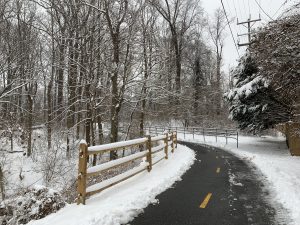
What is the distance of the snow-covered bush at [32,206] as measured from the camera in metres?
7.29

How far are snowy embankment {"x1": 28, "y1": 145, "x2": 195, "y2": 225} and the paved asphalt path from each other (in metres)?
0.27

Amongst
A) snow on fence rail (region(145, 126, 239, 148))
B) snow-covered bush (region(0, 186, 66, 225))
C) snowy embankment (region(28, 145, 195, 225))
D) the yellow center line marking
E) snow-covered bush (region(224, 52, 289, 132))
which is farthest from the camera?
snow on fence rail (region(145, 126, 239, 148))

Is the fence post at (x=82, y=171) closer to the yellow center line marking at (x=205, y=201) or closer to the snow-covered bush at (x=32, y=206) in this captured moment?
the snow-covered bush at (x=32, y=206)

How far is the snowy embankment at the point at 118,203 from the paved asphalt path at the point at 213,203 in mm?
271

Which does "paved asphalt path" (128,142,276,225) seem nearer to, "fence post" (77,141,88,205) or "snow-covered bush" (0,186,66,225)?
"fence post" (77,141,88,205)

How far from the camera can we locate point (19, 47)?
88.2 ft

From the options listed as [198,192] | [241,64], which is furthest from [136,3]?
[198,192]

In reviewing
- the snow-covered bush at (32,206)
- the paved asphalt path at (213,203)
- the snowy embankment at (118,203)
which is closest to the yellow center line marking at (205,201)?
the paved asphalt path at (213,203)

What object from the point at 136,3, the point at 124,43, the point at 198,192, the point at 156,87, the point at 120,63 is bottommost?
the point at 198,192

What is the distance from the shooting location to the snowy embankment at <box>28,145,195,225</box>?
653 cm

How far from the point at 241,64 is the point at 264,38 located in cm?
1007

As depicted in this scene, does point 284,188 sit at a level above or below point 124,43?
below

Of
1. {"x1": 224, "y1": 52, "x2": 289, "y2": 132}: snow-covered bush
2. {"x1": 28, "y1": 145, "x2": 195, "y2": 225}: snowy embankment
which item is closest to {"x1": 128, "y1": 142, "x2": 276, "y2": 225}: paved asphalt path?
{"x1": 28, "y1": 145, "x2": 195, "y2": 225}: snowy embankment

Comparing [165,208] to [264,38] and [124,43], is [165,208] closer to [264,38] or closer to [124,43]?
[264,38]
